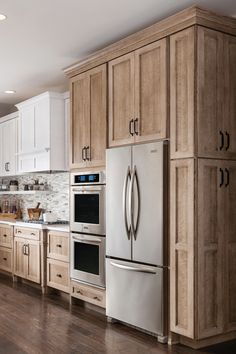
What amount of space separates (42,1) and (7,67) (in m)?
2.07

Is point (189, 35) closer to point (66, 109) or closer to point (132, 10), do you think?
point (132, 10)

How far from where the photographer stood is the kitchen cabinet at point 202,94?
363cm

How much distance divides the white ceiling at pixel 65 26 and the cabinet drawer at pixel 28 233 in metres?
2.05

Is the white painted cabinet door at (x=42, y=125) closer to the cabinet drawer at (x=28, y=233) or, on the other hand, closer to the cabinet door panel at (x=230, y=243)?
the cabinet drawer at (x=28, y=233)

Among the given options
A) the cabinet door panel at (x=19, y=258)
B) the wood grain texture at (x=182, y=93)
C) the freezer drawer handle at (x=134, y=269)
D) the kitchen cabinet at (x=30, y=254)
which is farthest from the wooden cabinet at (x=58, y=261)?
the wood grain texture at (x=182, y=93)

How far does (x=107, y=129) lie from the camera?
4605mm

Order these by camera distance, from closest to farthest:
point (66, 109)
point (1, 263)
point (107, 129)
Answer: point (107, 129) → point (66, 109) → point (1, 263)

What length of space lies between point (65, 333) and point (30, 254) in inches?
82.3

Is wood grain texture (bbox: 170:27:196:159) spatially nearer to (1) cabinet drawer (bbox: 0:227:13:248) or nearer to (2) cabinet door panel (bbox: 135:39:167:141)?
(2) cabinet door panel (bbox: 135:39:167:141)

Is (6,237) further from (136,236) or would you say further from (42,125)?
(136,236)

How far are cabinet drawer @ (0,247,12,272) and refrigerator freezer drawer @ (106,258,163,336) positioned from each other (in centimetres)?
266

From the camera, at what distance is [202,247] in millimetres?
3646

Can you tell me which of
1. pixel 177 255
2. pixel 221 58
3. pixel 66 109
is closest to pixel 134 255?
pixel 177 255

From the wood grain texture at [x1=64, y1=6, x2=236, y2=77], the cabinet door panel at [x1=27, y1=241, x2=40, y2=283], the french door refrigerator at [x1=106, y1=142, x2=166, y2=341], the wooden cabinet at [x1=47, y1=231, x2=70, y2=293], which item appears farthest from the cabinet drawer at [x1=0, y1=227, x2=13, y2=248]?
the wood grain texture at [x1=64, y1=6, x2=236, y2=77]
